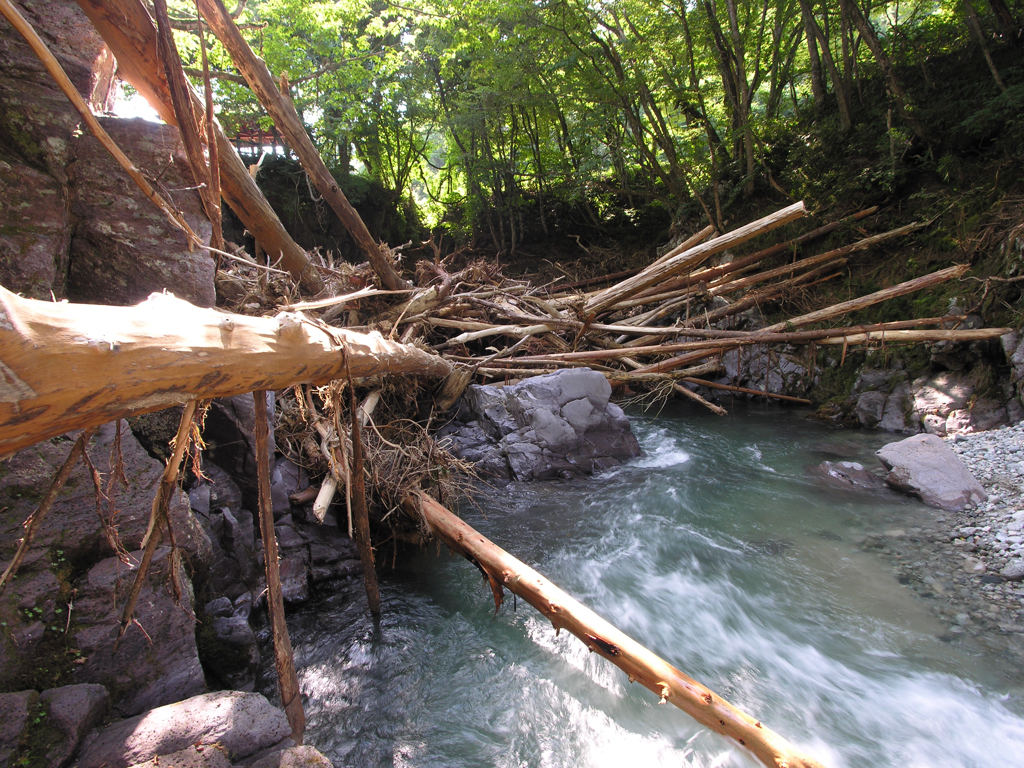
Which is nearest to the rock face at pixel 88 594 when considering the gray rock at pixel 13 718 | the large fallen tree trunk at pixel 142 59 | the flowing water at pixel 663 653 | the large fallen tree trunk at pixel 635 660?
the gray rock at pixel 13 718

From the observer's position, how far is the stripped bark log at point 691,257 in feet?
16.8

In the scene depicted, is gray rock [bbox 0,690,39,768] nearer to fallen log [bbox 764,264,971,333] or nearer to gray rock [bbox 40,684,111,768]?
gray rock [bbox 40,684,111,768]

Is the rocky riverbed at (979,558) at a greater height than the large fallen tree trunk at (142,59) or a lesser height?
lesser

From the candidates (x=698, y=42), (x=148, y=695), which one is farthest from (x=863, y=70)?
(x=148, y=695)

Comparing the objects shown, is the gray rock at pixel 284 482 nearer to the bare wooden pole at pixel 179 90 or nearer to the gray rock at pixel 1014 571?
the bare wooden pole at pixel 179 90

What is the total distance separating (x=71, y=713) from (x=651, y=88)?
12.7m

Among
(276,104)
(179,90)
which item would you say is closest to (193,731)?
(179,90)

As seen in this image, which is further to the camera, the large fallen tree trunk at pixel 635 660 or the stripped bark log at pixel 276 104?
the stripped bark log at pixel 276 104

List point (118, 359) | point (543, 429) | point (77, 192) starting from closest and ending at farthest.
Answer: point (118, 359), point (77, 192), point (543, 429)

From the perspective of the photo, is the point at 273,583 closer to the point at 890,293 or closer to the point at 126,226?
the point at 126,226

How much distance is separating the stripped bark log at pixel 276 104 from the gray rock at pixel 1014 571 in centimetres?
607

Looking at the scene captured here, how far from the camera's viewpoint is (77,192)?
248 centimetres

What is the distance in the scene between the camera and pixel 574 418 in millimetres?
6051

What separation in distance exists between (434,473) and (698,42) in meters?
10.5
